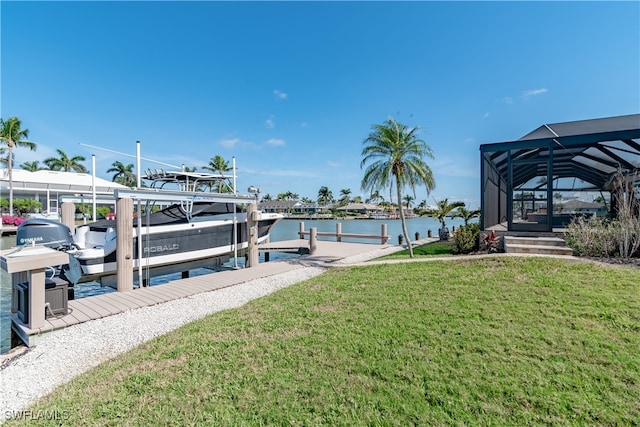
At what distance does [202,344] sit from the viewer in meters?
3.77

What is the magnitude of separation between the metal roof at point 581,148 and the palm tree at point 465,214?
2.59 metres

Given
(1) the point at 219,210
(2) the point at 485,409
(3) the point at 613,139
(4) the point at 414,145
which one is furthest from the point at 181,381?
(3) the point at 613,139

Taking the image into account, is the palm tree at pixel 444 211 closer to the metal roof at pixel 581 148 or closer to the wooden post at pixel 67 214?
the metal roof at pixel 581 148

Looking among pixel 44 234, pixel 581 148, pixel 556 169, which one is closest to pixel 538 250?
pixel 581 148

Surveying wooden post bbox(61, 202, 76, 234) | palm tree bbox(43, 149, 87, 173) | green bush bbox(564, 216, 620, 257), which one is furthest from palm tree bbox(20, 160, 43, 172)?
green bush bbox(564, 216, 620, 257)

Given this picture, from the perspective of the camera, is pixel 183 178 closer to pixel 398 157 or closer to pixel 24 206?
pixel 398 157

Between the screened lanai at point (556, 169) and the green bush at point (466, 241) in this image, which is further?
the green bush at point (466, 241)

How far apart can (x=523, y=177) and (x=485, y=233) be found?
536 cm

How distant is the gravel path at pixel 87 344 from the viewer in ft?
10.4

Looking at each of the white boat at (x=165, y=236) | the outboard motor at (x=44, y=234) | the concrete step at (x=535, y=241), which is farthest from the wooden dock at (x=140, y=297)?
the concrete step at (x=535, y=241)

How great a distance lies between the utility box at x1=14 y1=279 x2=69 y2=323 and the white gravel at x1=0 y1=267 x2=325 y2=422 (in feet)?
1.80

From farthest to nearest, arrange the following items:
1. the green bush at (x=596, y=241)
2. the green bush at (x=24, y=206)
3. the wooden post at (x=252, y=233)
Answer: the green bush at (x=24, y=206)
the wooden post at (x=252, y=233)
the green bush at (x=596, y=241)

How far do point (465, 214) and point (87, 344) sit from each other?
1504cm

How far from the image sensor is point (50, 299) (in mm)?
4844
